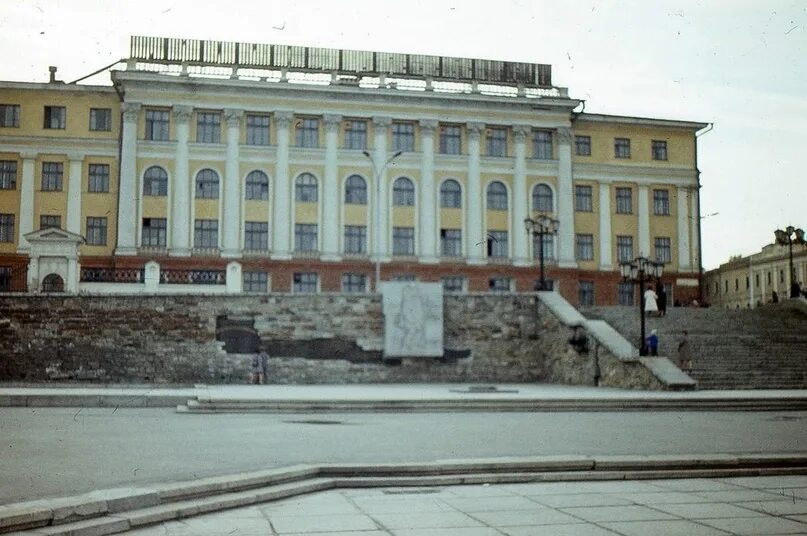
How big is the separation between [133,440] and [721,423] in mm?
11669

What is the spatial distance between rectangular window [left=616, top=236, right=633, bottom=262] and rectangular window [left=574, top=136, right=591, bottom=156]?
5.61 meters

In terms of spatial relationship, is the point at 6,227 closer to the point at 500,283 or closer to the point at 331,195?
the point at 331,195

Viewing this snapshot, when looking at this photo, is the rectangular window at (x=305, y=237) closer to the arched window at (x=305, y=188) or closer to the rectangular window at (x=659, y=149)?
the arched window at (x=305, y=188)

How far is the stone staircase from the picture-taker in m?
30.5

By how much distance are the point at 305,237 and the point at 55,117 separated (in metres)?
15.2

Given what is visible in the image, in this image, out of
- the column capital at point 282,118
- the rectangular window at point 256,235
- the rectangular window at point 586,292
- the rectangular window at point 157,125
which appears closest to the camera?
the rectangular window at point 157,125

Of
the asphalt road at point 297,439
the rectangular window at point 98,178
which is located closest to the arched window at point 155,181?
the rectangular window at point 98,178

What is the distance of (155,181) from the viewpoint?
51.9 metres

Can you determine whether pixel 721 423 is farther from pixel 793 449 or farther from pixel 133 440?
pixel 133 440

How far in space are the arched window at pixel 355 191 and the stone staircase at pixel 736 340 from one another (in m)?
19.0

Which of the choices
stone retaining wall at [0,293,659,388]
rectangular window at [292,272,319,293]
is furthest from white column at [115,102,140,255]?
stone retaining wall at [0,293,659,388]

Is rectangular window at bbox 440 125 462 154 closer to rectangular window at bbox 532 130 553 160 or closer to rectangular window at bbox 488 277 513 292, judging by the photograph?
rectangular window at bbox 532 130 553 160

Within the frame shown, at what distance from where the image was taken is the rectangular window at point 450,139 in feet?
183

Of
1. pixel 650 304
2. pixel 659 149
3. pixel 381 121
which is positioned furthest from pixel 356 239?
pixel 659 149
